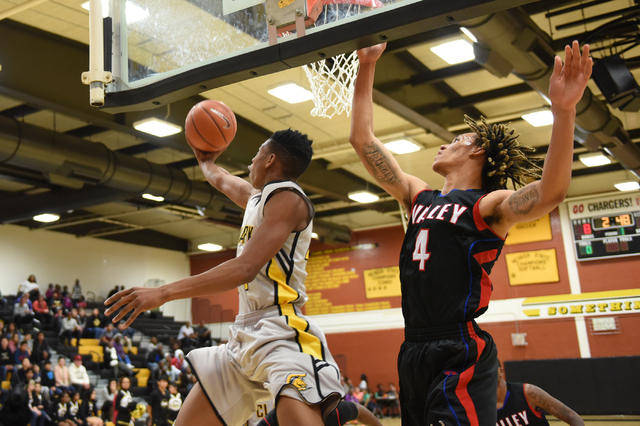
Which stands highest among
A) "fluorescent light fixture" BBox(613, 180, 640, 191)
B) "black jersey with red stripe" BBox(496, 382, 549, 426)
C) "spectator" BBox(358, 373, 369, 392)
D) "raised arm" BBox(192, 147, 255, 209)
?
"fluorescent light fixture" BBox(613, 180, 640, 191)

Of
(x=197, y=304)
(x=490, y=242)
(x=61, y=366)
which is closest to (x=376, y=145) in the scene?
(x=490, y=242)

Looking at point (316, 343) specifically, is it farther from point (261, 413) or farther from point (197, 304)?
point (197, 304)

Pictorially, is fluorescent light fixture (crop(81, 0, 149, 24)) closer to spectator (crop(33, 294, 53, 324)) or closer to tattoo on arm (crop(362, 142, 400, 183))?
tattoo on arm (crop(362, 142, 400, 183))

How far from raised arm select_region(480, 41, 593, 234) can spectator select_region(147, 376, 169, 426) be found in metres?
12.2

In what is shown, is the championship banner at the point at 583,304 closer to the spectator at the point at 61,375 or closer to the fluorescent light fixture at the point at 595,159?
the fluorescent light fixture at the point at 595,159

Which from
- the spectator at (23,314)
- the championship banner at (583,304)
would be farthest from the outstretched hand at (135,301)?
the championship banner at (583,304)

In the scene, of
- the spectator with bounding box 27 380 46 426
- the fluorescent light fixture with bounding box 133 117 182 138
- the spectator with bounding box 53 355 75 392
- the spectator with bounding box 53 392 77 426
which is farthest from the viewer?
the spectator with bounding box 53 355 75 392

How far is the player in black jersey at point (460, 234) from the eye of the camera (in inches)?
95.3

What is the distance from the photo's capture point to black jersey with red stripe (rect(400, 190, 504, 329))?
272 centimetres

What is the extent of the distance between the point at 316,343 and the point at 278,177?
946mm

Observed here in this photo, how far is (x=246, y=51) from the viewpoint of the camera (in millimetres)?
3076

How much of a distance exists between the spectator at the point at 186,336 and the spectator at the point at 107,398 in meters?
4.01

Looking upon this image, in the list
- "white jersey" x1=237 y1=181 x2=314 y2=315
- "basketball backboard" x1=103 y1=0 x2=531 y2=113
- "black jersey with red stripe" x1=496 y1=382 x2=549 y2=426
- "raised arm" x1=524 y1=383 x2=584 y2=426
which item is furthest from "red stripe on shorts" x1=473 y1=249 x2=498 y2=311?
"black jersey with red stripe" x1=496 y1=382 x2=549 y2=426

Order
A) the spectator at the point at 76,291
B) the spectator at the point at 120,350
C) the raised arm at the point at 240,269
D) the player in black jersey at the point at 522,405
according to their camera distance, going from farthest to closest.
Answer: the spectator at the point at 76,291, the spectator at the point at 120,350, the player in black jersey at the point at 522,405, the raised arm at the point at 240,269
